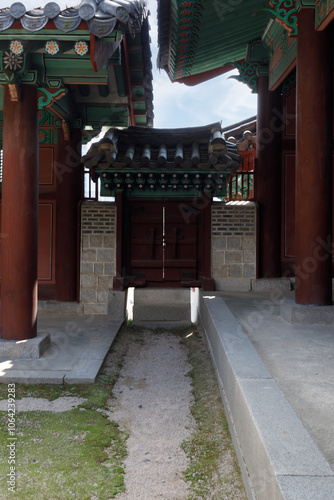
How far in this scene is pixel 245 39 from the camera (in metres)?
7.78

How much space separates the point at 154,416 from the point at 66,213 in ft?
15.9

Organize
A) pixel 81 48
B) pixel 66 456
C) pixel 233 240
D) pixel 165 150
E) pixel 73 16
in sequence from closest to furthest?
pixel 66 456 < pixel 73 16 < pixel 81 48 < pixel 165 150 < pixel 233 240

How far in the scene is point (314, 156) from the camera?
5223mm

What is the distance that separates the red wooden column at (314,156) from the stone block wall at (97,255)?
3904 millimetres

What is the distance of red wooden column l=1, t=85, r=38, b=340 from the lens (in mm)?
5078

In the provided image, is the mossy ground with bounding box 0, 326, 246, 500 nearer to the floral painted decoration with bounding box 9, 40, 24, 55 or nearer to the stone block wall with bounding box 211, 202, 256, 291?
the floral painted decoration with bounding box 9, 40, 24, 55

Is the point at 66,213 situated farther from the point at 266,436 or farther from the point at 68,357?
the point at 266,436

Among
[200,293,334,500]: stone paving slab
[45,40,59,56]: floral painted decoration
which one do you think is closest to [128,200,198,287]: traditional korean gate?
[45,40,59,56]: floral painted decoration

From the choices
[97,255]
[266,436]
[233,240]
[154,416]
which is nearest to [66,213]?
[97,255]

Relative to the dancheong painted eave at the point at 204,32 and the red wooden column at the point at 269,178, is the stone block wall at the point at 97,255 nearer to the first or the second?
the red wooden column at the point at 269,178

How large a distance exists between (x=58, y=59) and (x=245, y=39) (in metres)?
4.19

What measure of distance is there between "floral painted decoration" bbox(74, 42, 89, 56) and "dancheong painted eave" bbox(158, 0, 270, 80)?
2278 millimetres

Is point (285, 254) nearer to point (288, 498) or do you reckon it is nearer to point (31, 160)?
point (31, 160)

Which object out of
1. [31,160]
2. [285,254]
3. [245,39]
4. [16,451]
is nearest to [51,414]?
[16,451]
